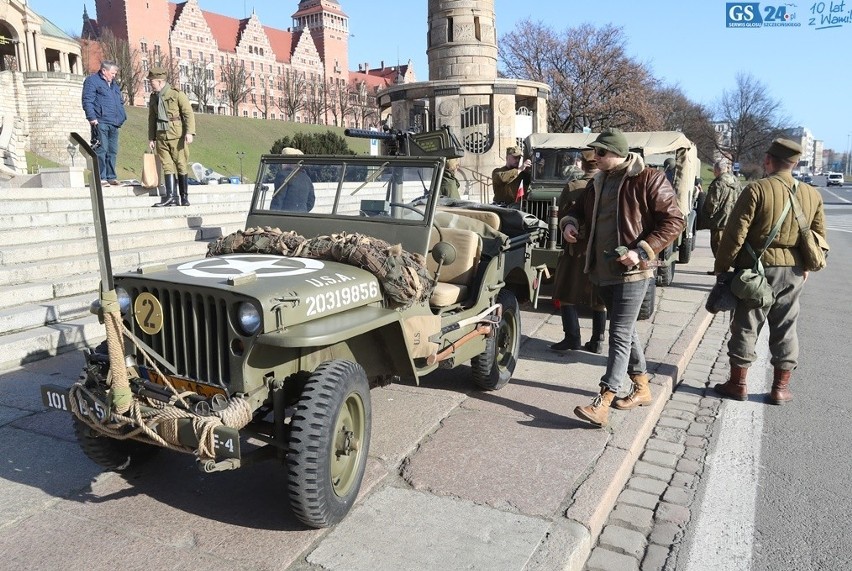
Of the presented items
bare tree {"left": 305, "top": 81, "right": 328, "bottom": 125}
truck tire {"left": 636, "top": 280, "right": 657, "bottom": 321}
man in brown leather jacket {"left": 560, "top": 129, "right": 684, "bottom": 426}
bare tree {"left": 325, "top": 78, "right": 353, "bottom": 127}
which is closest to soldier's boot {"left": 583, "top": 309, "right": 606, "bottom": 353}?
truck tire {"left": 636, "top": 280, "right": 657, "bottom": 321}

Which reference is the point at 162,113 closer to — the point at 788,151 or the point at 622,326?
the point at 622,326

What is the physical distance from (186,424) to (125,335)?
2.15 ft

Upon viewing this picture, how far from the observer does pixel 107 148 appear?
35.7 ft

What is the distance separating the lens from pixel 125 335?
3230 mm

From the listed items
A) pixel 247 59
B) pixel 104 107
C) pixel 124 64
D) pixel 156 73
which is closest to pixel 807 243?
pixel 156 73

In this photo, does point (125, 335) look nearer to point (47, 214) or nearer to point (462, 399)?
point (462, 399)

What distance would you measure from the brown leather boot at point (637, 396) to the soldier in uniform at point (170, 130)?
735 centimetres

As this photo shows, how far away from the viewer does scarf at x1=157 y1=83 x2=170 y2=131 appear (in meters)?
9.38

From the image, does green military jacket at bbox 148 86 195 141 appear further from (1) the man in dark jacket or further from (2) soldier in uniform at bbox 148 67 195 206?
(1) the man in dark jacket

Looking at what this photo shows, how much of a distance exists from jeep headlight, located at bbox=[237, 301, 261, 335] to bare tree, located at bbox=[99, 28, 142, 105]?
2389 inches

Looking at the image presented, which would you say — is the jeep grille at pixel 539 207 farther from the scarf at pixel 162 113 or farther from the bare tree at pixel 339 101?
the bare tree at pixel 339 101

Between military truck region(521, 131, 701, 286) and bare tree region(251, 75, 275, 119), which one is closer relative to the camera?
military truck region(521, 131, 701, 286)

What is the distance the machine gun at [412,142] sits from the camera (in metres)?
5.46

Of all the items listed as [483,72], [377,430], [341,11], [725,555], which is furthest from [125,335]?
[341,11]
